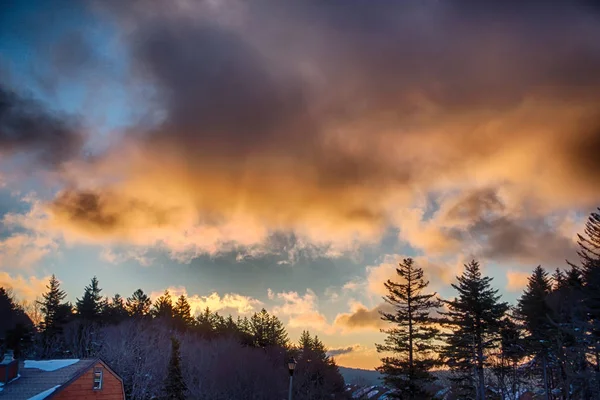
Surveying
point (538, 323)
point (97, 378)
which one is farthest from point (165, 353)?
point (538, 323)

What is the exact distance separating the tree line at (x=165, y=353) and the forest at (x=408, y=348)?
213 millimetres

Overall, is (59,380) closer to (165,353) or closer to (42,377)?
(42,377)

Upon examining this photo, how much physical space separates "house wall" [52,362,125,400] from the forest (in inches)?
225

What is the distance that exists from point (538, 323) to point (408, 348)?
15.3 m

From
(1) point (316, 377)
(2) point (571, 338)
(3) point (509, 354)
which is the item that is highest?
(2) point (571, 338)

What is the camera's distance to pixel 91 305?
9388 centimetres

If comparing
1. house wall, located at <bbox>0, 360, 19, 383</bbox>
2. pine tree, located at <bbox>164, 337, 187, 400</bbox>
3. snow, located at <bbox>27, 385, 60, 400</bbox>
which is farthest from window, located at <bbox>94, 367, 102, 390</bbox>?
pine tree, located at <bbox>164, 337, 187, 400</bbox>

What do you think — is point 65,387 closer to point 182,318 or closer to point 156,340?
point 156,340

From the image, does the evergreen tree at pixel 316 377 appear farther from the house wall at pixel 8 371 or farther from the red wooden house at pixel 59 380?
the house wall at pixel 8 371

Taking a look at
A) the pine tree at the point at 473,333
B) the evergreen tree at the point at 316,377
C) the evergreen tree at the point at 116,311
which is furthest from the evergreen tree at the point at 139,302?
the pine tree at the point at 473,333

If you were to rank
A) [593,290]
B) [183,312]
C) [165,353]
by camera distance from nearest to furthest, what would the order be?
[593,290], [165,353], [183,312]

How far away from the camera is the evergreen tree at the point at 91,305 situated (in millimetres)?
90750

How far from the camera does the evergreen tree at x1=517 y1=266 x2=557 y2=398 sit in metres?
46.1

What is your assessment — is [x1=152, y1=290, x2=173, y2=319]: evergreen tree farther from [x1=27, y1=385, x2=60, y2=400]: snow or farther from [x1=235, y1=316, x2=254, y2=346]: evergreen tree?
[x1=27, y1=385, x2=60, y2=400]: snow
